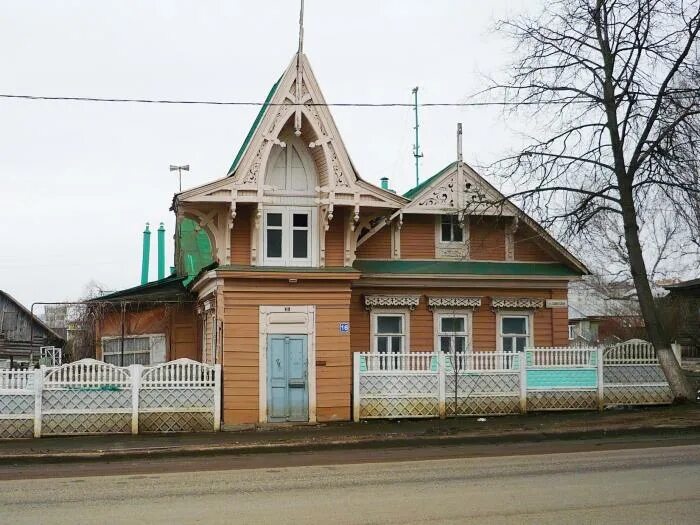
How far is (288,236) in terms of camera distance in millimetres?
20438

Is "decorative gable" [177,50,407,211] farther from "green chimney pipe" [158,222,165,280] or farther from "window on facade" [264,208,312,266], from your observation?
"green chimney pipe" [158,222,165,280]

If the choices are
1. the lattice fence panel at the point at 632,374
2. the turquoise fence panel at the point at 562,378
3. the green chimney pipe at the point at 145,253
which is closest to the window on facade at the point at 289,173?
the turquoise fence panel at the point at 562,378

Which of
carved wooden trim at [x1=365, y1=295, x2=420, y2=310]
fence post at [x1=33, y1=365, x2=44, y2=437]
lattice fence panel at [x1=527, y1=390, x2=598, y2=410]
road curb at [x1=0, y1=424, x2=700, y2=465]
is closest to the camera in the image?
road curb at [x1=0, y1=424, x2=700, y2=465]

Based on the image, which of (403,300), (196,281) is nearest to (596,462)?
(403,300)

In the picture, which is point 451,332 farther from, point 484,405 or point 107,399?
point 107,399

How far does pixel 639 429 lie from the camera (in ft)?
59.4

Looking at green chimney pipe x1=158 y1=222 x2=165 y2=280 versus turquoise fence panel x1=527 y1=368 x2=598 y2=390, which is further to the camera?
green chimney pipe x1=158 y1=222 x2=165 y2=280

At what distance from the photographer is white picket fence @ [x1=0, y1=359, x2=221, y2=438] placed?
18.1m

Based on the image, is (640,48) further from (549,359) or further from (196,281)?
(196,281)

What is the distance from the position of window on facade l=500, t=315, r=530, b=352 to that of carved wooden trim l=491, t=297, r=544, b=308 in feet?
1.45

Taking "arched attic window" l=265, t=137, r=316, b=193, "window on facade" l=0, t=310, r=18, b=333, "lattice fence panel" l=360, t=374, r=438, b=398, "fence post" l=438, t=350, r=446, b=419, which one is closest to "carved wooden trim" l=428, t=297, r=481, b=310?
"fence post" l=438, t=350, r=446, b=419

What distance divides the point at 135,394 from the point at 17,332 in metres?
29.2

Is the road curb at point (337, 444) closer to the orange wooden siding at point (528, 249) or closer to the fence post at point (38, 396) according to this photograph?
the fence post at point (38, 396)

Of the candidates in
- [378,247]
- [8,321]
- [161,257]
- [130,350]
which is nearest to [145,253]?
[161,257]
